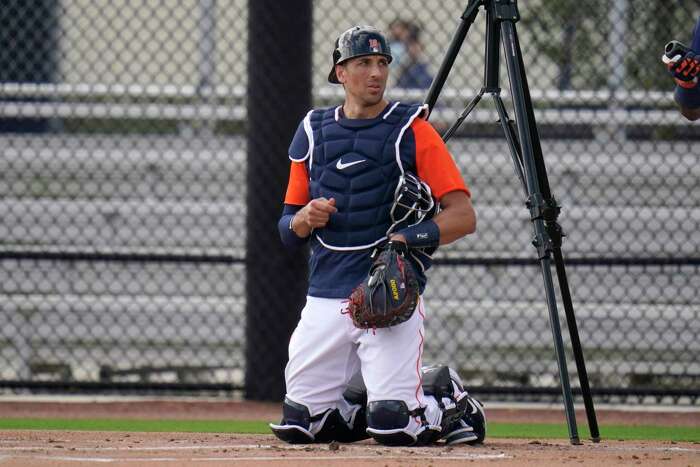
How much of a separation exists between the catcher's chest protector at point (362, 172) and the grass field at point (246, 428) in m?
1.43

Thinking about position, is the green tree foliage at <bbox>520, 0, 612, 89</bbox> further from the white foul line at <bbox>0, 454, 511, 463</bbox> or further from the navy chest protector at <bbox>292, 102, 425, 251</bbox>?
the white foul line at <bbox>0, 454, 511, 463</bbox>

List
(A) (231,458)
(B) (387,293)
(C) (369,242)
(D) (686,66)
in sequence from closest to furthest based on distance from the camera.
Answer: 1. (A) (231,458)
2. (B) (387,293)
3. (D) (686,66)
4. (C) (369,242)

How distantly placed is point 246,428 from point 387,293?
1.81 metres

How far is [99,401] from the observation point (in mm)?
6441

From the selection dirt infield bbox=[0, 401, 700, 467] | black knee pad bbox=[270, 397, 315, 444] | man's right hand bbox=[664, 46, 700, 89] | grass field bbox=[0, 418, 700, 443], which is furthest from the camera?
grass field bbox=[0, 418, 700, 443]

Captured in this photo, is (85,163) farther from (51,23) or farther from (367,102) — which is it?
(367,102)

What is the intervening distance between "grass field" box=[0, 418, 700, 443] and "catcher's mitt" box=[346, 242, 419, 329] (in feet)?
4.58

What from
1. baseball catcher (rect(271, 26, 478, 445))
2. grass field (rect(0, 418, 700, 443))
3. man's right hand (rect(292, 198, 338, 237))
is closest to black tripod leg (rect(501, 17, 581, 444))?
baseball catcher (rect(271, 26, 478, 445))

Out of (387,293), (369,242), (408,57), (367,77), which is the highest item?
(408,57)

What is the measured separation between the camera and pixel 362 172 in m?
4.28

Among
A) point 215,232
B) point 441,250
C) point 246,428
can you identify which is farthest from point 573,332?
point 215,232

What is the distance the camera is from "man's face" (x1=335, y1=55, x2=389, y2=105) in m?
4.30

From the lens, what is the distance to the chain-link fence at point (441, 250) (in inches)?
269

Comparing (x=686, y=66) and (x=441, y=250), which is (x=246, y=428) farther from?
(x=686, y=66)
